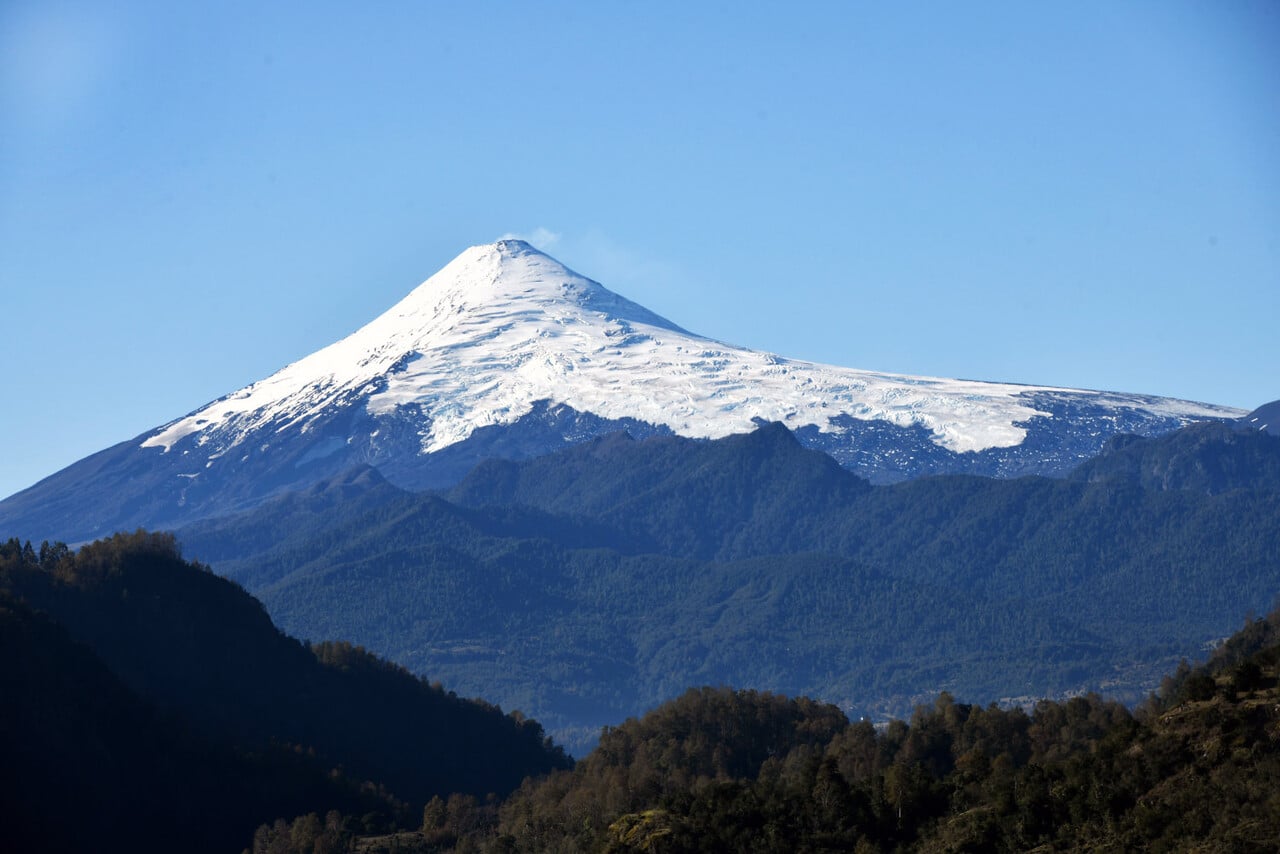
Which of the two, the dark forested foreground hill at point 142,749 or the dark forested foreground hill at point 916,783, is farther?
the dark forested foreground hill at point 142,749

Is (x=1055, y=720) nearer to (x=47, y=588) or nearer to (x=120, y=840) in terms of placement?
(x=120, y=840)

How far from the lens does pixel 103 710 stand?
173250 millimetres

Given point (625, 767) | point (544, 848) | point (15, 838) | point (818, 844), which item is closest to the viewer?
point (818, 844)

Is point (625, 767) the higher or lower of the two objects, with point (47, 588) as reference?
lower

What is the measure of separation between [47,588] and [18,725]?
100 ft

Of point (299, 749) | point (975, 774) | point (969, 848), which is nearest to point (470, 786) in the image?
point (299, 749)

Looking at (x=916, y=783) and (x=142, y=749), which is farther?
(x=142, y=749)

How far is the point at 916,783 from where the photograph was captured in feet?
398

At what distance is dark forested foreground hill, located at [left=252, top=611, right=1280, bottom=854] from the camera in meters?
97.9

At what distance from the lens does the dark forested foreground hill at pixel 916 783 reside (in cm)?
9794

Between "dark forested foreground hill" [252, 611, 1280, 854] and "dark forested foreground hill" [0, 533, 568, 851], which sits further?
"dark forested foreground hill" [0, 533, 568, 851]

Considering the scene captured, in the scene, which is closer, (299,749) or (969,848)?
(969,848)

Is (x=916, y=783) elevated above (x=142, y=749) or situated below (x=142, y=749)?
above

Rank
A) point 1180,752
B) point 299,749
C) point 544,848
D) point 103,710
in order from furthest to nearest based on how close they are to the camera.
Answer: point 299,749
point 103,710
point 544,848
point 1180,752
